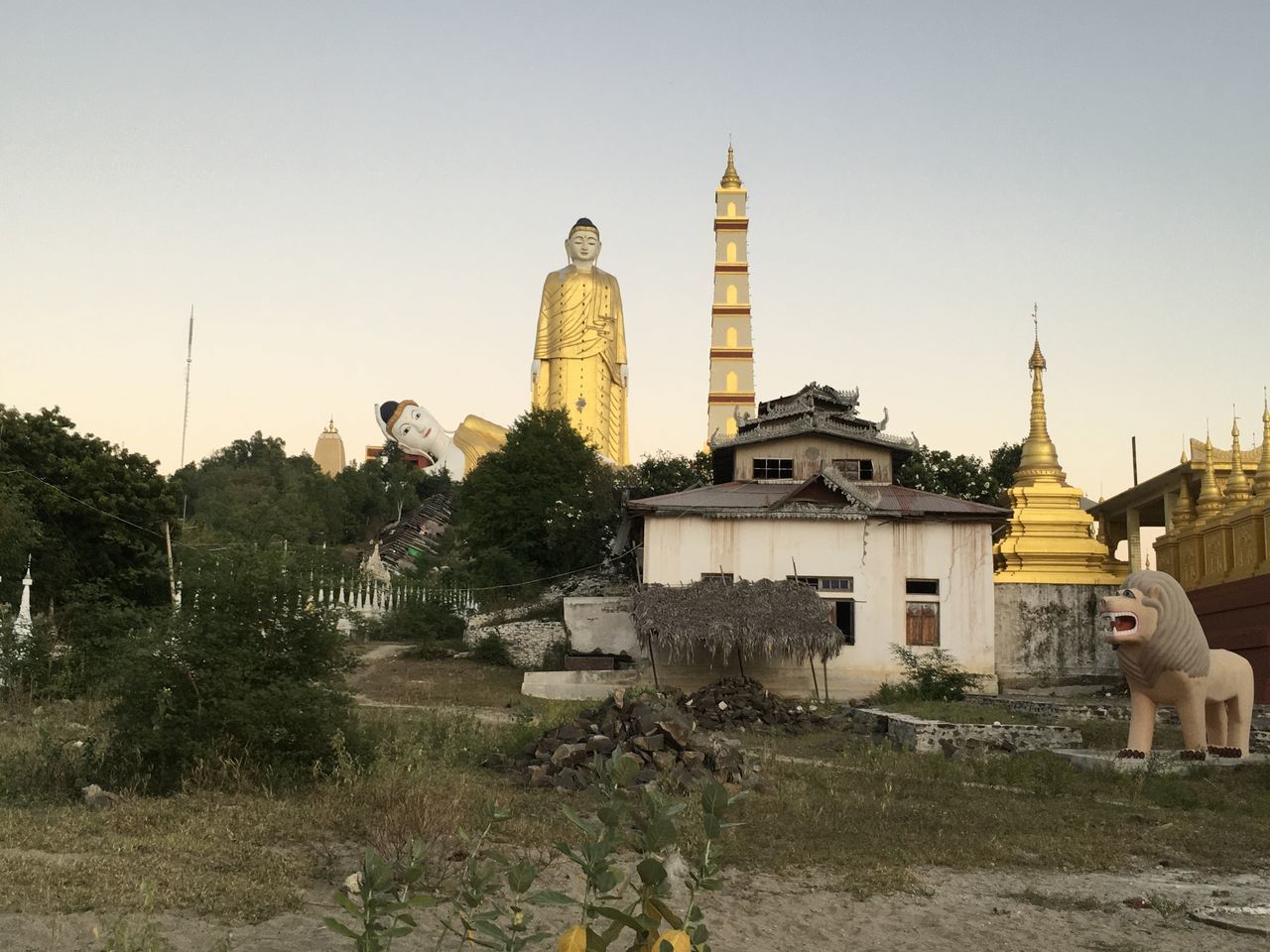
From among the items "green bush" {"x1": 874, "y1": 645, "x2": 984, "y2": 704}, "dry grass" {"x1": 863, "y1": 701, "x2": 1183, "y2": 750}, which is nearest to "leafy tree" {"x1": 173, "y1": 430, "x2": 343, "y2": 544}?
"green bush" {"x1": 874, "y1": 645, "x2": 984, "y2": 704}

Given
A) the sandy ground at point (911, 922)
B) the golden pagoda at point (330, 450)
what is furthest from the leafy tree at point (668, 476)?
the golden pagoda at point (330, 450)

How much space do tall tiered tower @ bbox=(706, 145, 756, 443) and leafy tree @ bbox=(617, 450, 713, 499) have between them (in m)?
6.96

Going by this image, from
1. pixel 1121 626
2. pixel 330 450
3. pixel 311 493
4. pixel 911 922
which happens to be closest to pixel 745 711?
pixel 1121 626

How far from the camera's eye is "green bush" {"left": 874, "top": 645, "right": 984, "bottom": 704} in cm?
2281

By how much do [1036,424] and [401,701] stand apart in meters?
17.3

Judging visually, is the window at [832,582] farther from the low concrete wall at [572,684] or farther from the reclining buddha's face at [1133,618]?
the reclining buddha's face at [1133,618]

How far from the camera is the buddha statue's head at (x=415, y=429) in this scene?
65062mm

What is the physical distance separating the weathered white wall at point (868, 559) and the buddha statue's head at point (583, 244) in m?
25.4

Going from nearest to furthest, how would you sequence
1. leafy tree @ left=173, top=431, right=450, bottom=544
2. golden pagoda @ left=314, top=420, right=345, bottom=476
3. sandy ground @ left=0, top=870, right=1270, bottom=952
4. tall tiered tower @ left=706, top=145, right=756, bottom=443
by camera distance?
sandy ground @ left=0, top=870, right=1270, bottom=952 → tall tiered tower @ left=706, top=145, right=756, bottom=443 → leafy tree @ left=173, top=431, right=450, bottom=544 → golden pagoda @ left=314, top=420, right=345, bottom=476

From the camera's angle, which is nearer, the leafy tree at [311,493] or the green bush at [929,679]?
the green bush at [929,679]

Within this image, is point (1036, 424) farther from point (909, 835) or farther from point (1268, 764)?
point (909, 835)

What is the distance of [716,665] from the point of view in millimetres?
24266

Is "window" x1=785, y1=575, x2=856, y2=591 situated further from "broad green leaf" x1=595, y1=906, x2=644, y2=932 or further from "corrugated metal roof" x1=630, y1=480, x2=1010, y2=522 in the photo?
"broad green leaf" x1=595, y1=906, x2=644, y2=932

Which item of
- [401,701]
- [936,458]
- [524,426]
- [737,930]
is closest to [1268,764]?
[737,930]
